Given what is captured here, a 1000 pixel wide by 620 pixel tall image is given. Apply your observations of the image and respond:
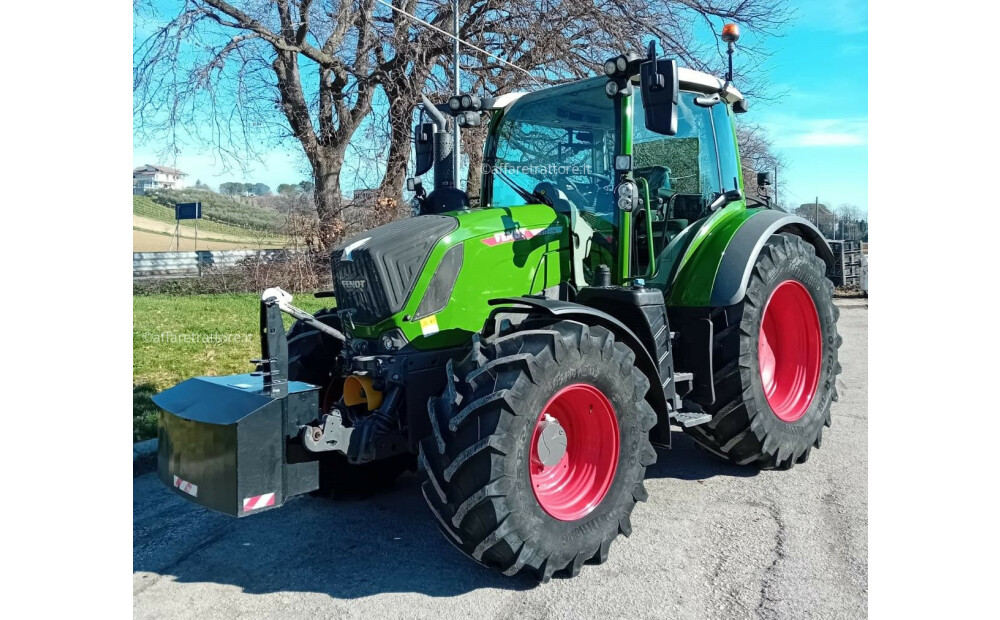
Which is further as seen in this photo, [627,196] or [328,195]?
[328,195]

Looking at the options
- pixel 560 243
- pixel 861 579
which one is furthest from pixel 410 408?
pixel 861 579

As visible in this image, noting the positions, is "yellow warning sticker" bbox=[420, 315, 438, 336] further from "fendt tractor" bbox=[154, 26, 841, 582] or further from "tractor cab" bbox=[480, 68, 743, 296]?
"tractor cab" bbox=[480, 68, 743, 296]

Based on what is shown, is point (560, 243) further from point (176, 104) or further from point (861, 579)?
point (176, 104)

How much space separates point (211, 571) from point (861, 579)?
3.08 m

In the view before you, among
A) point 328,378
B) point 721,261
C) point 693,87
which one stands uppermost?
point 693,87

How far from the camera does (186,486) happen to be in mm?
3434

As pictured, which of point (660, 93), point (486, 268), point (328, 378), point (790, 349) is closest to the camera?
point (660, 93)

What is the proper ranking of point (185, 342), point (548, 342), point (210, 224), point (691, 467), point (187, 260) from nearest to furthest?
point (548, 342)
point (691, 467)
point (185, 342)
point (187, 260)
point (210, 224)

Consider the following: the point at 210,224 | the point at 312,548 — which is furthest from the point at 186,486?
A: the point at 210,224

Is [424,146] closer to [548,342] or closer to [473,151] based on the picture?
[548,342]

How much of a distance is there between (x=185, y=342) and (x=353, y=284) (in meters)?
6.27

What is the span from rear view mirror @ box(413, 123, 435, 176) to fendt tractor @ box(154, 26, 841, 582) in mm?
16

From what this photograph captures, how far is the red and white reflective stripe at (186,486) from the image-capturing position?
338 cm

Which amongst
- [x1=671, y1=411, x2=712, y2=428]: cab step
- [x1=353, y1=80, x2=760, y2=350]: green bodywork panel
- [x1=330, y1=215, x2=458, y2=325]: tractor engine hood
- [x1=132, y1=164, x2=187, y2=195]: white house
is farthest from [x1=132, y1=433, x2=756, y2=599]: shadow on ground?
[x1=132, y1=164, x2=187, y2=195]: white house
